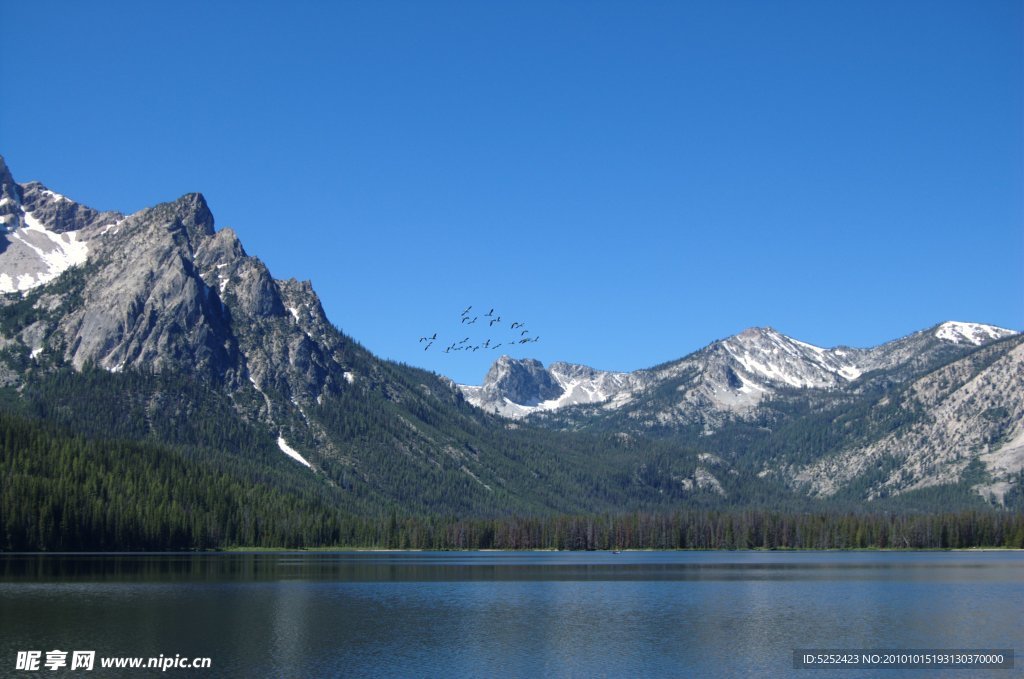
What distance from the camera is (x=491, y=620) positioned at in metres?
99.5

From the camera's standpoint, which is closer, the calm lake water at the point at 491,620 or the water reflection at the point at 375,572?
the calm lake water at the point at 491,620

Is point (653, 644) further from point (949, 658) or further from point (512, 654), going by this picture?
point (949, 658)

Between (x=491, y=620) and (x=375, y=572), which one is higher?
(x=491, y=620)

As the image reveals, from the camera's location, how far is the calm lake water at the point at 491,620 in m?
74.2

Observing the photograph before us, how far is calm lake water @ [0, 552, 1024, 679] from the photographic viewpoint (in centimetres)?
7419

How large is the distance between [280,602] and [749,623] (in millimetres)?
48421

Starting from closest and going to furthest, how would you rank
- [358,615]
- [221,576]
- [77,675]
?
[77,675]
[358,615]
[221,576]

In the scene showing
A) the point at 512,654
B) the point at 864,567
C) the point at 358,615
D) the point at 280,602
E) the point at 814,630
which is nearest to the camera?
the point at 512,654

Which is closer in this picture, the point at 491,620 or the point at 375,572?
the point at 491,620

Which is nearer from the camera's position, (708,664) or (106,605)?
(708,664)

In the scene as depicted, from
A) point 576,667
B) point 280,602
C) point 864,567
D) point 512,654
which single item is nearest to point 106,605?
point 280,602

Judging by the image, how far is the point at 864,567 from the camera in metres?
193

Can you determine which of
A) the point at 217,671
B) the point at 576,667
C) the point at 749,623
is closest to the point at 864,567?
the point at 749,623

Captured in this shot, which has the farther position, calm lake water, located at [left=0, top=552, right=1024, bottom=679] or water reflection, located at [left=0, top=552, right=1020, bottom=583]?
water reflection, located at [left=0, top=552, right=1020, bottom=583]
